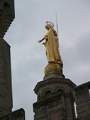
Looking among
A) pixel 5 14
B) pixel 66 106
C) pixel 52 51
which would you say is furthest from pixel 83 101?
pixel 52 51

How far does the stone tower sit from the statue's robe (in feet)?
11.8

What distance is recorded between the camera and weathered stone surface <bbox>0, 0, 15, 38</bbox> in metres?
29.5

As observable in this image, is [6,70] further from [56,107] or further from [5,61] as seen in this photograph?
[56,107]

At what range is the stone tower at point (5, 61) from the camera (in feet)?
87.7

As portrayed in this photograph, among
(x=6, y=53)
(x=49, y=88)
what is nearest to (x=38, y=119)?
(x=6, y=53)

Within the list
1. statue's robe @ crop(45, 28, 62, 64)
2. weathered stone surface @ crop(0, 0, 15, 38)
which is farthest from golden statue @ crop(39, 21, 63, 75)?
weathered stone surface @ crop(0, 0, 15, 38)

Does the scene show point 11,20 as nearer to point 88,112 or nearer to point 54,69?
point 54,69

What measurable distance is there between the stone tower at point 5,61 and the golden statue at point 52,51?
3.59 meters

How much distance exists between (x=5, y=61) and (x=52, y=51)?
543 centimetres

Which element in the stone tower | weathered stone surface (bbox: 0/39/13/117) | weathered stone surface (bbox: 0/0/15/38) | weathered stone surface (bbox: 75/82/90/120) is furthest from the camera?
weathered stone surface (bbox: 0/0/15/38)

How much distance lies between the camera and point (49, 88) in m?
38.4

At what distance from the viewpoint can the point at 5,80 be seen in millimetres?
27469

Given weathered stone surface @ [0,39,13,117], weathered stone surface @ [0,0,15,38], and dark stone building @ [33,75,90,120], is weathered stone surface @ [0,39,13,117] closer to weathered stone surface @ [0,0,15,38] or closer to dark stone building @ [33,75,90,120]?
weathered stone surface @ [0,0,15,38]

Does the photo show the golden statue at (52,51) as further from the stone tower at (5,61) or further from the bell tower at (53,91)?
the stone tower at (5,61)
